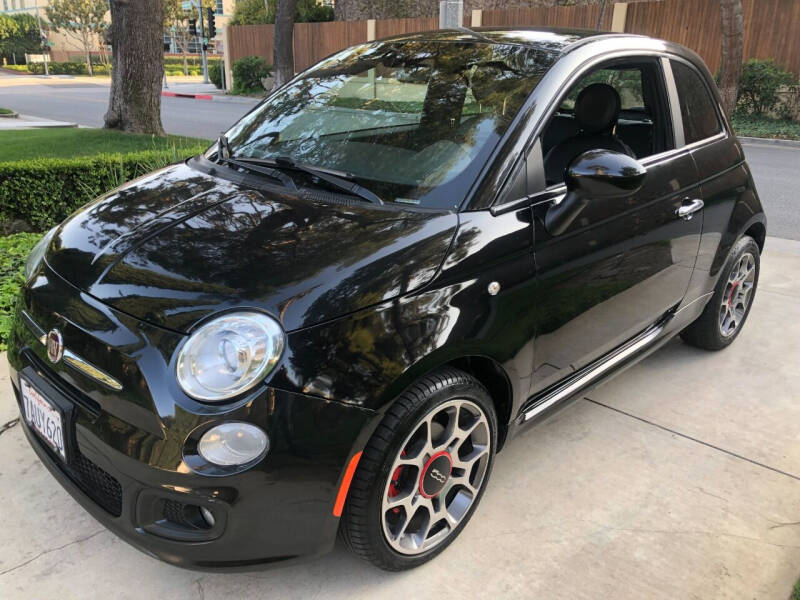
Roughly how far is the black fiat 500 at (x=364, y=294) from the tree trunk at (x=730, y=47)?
12.3 m

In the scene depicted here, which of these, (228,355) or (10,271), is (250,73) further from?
(228,355)

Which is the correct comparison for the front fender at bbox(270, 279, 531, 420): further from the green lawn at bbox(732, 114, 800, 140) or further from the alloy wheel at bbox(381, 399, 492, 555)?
the green lawn at bbox(732, 114, 800, 140)

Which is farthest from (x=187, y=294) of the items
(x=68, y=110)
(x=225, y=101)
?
(x=225, y=101)

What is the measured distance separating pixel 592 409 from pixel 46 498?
96.7 inches

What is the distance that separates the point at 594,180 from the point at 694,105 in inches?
57.1

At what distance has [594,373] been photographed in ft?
9.62

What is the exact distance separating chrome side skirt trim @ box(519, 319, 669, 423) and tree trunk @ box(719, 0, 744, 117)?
40.1 feet

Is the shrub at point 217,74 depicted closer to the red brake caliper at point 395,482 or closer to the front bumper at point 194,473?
the front bumper at point 194,473

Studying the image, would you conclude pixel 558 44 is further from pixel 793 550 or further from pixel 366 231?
pixel 793 550

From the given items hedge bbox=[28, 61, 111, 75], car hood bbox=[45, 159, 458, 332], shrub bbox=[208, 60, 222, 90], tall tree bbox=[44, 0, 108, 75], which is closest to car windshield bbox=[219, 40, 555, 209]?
car hood bbox=[45, 159, 458, 332]

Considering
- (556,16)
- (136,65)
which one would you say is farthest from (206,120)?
Result: (556,16)

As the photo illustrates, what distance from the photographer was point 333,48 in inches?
1012

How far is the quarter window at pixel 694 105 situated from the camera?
329 cm

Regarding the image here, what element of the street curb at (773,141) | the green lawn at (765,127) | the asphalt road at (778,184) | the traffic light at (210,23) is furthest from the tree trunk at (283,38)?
the asphalt road at (778,184)
